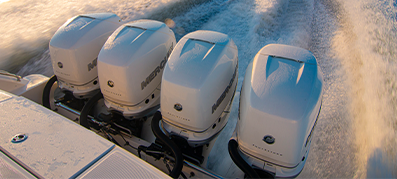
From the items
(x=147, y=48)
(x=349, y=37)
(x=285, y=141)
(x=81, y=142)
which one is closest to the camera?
(x=81, y=142)

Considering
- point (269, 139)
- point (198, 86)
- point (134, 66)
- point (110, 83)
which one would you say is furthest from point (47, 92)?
point (269, 139)

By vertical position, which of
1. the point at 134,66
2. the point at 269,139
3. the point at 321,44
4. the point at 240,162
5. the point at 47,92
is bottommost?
the point at 321,44

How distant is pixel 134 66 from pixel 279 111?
1.15 metres

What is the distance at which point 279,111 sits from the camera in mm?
1259

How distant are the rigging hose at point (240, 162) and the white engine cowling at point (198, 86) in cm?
22

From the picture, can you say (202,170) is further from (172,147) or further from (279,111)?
(279,111)

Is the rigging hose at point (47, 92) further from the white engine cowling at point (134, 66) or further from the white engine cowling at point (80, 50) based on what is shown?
the white engine cowling at point (134, 66)

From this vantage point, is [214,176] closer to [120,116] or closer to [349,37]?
[120,116]

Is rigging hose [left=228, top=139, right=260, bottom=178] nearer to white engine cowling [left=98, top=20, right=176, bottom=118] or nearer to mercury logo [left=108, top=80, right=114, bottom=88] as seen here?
white engine cowling [left=98, top=20, right=176, bottom=118]

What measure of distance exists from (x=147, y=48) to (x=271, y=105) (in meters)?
1.12

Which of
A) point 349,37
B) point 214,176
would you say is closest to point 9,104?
point 214,176

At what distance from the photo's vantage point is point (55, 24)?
17.1 ft

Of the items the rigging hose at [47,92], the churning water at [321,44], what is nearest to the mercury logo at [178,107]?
the churning water at [321,44]

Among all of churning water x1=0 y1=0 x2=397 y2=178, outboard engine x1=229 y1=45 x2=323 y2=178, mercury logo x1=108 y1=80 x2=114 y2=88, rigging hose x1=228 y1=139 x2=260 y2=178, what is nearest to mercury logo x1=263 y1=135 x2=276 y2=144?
outboard engine x1=229 y1=45 x2=323 y2=178
